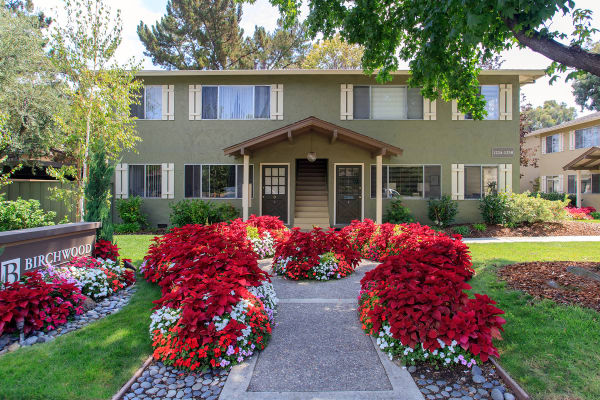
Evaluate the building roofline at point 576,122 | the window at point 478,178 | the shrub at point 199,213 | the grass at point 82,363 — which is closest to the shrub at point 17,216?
the shrub at point 199,213

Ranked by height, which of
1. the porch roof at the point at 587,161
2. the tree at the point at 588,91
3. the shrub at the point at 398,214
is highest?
the tree at the point at 588,91

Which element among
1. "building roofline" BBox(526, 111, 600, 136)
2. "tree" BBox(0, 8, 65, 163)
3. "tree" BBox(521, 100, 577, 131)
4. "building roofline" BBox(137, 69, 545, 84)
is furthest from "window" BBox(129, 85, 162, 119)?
"tree" BBox(521, 100, 577, 131)

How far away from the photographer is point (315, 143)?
12.0 meters

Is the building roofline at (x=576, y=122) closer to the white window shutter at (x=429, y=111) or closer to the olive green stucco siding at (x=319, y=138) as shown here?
the olive green stucco siding at (x=319, y=138)

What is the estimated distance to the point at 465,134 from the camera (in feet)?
39.9

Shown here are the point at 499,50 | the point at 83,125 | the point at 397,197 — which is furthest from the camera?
the point at 397,197

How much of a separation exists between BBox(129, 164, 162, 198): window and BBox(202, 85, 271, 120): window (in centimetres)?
259

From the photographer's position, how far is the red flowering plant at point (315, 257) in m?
6.01

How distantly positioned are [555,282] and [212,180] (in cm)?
1016

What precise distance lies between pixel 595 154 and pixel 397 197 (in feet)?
34.6

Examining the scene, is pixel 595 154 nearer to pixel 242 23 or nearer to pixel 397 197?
pixel 397 197

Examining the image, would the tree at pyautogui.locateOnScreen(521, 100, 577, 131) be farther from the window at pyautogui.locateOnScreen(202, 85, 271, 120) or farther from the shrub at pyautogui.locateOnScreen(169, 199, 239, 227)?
A: the shrub at pyautogui.locateOnScreen(169, 199, 239, 227)

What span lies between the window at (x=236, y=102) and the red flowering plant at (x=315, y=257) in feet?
23.2

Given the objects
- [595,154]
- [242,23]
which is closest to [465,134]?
[595,154]
